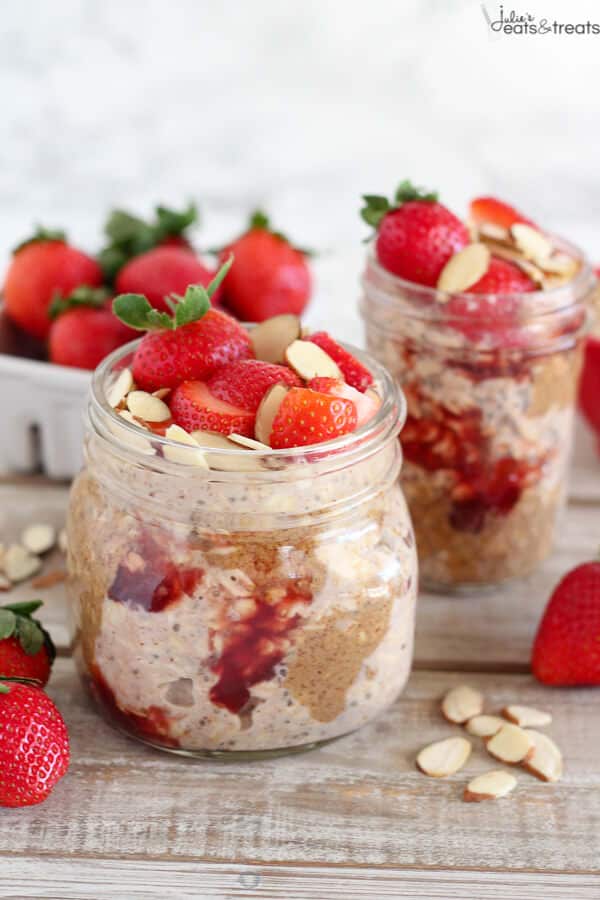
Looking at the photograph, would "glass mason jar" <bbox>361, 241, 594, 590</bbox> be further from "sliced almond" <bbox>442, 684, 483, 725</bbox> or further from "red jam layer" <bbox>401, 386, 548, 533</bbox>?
"sliced almond" <bbox>442, 684, 483, 725</bbox>

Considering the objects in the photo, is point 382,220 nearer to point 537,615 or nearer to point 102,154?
point 537,615

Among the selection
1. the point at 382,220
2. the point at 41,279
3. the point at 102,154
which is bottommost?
the point at 102,154

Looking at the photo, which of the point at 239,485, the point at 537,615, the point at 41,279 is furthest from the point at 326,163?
the point at 239,485

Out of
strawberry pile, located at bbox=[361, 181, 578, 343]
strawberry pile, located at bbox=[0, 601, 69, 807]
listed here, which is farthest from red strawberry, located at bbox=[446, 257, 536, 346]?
strawberry pile, located at bbox=[0, 601, 69, 807]

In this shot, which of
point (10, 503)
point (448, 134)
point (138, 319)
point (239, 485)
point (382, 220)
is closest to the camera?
point (239, 485)

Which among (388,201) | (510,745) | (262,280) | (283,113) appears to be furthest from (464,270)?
(283,113)

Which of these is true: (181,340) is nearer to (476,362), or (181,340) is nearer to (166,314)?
(166,314)

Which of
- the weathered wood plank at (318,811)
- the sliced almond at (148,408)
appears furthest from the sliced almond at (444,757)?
the sliced almond at (148,408)

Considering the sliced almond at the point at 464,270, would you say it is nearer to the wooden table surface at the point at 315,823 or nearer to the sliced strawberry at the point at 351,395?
the sliced strawberry at the point at 351,395
